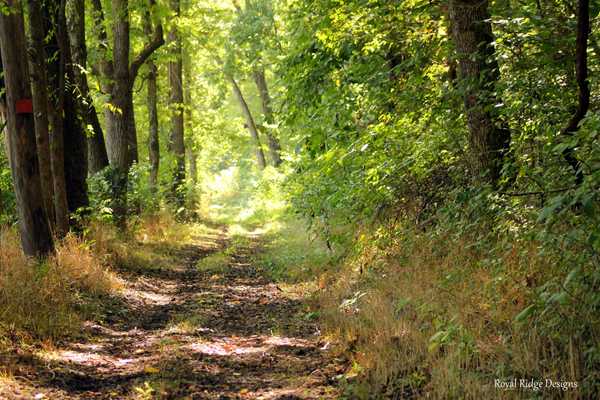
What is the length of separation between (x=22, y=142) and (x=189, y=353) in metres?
4.13

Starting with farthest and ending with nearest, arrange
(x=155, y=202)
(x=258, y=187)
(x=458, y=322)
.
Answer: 1. (x=258, y=187)
2. (x=155, y=202)
3. (x=458, y=322)

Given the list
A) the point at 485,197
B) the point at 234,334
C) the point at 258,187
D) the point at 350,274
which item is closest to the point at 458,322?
the point at 485,197

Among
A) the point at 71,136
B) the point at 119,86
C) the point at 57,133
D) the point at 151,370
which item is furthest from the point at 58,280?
the point at 119,86

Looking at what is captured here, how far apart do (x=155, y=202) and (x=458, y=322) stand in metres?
14.5

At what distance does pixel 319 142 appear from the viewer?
32.1 feet

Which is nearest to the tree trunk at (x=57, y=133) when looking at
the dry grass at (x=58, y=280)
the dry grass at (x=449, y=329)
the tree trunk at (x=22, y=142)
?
the dry grass at (x=58, y=280)

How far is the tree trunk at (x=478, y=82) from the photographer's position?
21.2 ft

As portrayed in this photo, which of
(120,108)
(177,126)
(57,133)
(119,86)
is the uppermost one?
(119,86)

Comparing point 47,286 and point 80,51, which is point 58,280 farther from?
point 80,51

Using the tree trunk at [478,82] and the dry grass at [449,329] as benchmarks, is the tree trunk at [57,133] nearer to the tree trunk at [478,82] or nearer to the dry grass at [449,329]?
the dry grass at [449,329]

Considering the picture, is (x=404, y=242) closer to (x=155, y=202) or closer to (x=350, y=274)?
(x=350, y=274)

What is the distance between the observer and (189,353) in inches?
251

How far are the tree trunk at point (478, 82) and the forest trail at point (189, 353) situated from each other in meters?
2.77

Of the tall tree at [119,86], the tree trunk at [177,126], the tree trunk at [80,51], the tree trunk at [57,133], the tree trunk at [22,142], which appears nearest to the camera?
the tree trunk at [22,142]
